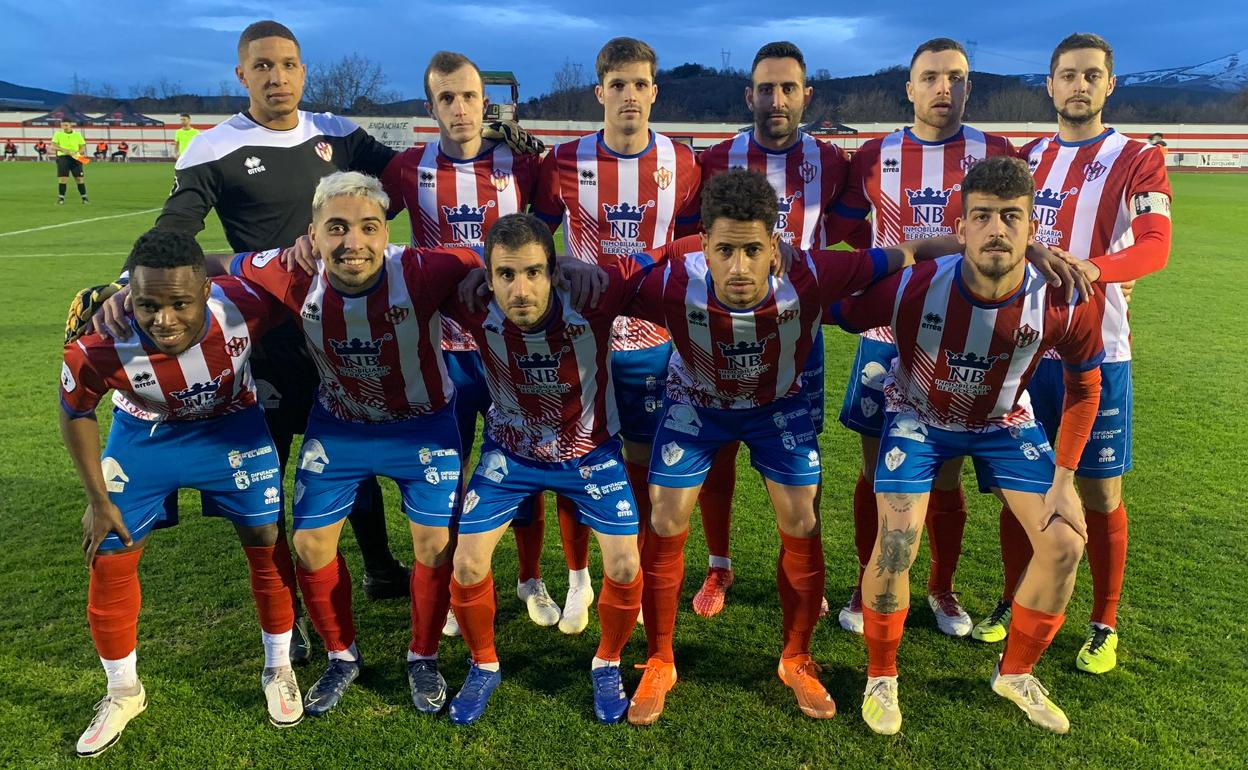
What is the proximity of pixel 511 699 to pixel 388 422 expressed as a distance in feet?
3.70

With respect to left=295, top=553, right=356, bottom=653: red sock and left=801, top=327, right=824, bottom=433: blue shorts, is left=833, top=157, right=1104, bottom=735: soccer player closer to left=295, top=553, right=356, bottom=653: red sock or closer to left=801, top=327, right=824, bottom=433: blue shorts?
left=801, top=327, right=824, bottom=433: blue shorts

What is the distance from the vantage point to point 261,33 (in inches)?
137

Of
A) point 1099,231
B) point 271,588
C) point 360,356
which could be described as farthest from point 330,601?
point 1099,231

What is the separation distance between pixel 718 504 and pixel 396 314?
1.71 meters

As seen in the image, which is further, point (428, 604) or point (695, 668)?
point (695, 668)

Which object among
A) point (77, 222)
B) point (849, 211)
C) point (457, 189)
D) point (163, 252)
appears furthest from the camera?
point (77, 222)

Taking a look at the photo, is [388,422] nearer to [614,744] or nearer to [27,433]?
[614,744]

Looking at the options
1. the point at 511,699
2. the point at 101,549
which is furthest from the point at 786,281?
the point at 101,549

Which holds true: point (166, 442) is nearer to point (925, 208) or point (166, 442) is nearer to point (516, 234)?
point (516, 234)

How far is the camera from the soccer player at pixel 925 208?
357 centimetres

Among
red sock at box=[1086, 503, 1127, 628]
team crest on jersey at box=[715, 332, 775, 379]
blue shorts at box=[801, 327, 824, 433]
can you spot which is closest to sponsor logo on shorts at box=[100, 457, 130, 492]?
team crest on jersey at box=[715, 332, 775, 379]

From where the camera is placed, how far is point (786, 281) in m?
3.05

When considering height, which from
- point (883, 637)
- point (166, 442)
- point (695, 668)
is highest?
point (166, 442)

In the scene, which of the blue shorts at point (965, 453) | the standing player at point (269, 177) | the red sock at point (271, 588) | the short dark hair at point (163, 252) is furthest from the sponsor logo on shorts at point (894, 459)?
the short dark hair at point (163, 252)
